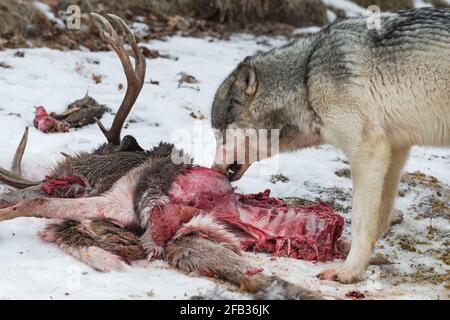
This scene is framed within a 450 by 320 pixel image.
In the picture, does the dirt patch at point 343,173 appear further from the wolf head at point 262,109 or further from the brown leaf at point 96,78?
the brown leaf at point 96,78

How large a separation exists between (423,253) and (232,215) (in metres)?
1.43

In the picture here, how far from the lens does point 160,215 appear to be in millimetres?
4645

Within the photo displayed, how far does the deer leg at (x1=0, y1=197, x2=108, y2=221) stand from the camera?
463cm

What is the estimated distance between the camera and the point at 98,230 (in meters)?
4.56

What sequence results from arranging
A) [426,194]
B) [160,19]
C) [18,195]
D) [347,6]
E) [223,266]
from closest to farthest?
[223,266] < [18,195] < [426,194] < [160,19] < [347,6]

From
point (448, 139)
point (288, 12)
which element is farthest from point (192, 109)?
point (288, 12)

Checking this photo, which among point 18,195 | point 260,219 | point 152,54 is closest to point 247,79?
point 260,219

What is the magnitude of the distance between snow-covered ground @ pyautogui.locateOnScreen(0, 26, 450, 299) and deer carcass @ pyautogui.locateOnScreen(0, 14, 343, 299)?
0.41 feet

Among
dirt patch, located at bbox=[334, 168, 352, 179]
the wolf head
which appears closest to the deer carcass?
the wolf head

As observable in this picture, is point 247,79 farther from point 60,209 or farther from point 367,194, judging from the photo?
point 60,209

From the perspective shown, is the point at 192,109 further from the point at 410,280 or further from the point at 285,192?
the point at 410,280

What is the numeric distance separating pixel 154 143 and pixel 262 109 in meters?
2.12

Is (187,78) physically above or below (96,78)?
below

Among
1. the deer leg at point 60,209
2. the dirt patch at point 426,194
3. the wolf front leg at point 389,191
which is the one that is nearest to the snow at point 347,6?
the dirt patch at point 426,194
